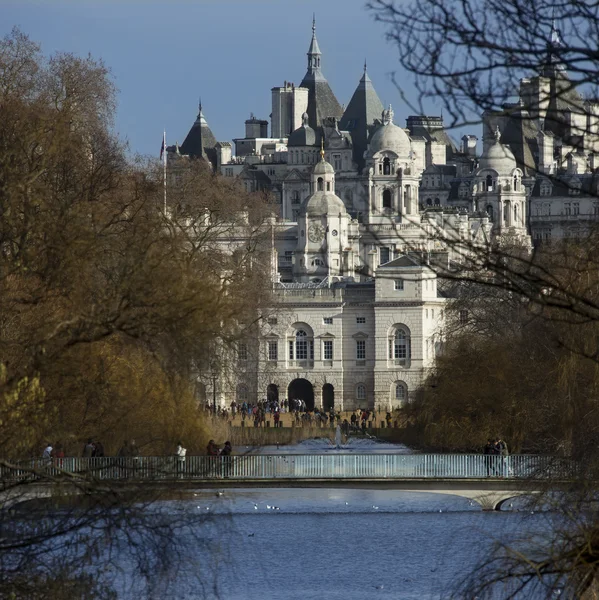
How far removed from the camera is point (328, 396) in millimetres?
117750

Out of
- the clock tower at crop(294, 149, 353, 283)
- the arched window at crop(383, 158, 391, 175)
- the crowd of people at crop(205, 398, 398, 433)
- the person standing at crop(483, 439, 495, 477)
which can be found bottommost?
the person standing at crop(483, 439, 495, 477)

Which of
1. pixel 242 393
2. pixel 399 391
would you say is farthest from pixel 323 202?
pixel 242 393

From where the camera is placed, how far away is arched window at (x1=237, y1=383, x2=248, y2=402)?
109250mm

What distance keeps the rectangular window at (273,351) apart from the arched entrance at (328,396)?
367 cm

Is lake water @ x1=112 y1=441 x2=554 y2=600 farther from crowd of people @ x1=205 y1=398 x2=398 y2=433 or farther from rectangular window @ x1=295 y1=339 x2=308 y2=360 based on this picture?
rectangular window @ x1=295 y1=339 x2=308 y2=360

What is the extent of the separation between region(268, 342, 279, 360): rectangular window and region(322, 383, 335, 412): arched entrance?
3672mm

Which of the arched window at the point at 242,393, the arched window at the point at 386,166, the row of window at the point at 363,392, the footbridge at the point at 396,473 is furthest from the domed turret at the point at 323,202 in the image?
the footbridge at the point at 396,473

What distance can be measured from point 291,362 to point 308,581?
80.6 meters

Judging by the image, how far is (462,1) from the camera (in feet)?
45.6

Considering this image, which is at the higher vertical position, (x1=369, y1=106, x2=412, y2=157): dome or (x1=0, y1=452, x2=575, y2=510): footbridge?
(x1=369, y1=106, x2=412, y2=157): dome

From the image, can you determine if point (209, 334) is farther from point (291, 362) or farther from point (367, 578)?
point (291, 362)

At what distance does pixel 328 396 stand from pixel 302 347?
11.7ft

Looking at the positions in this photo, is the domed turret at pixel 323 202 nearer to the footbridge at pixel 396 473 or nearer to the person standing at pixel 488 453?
the person standing at pixel 488 453

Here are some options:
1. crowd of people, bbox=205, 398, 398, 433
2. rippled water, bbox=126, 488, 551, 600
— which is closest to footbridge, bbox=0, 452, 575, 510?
rippled water, bbox=126, 488, 551, 600
